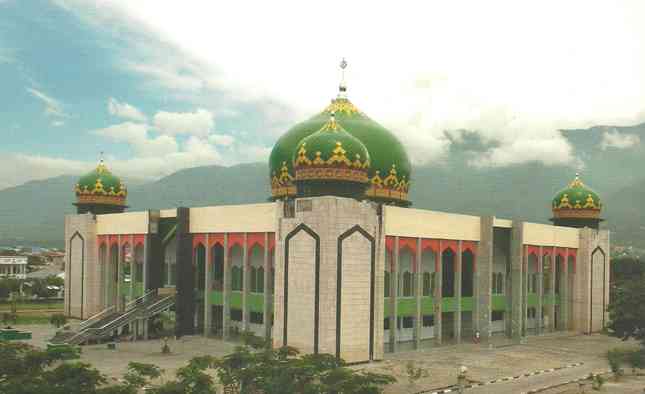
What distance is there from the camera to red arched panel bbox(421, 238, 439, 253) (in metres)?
38.3

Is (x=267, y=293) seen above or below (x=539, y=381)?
above

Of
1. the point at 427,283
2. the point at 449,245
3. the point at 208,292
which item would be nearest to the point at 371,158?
the point at 449,245

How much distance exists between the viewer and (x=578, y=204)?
51.0 m

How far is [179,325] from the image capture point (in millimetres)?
41438

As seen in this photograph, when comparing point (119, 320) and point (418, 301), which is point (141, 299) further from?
point (418, 301)

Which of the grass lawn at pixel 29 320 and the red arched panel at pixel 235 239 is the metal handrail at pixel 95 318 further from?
the red arched panel at pixel 235 239

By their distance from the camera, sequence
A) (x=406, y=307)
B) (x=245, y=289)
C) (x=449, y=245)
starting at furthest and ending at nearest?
(x=449, y=245) → (x=245, y=289) → (x=406, y=307)

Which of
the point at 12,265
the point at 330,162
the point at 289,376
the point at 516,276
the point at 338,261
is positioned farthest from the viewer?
the point at 12,265

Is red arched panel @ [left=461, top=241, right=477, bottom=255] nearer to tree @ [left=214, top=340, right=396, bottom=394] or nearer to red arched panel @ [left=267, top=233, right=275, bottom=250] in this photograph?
red arched panel @ [left=267, top=233, right=275, bottom=250]

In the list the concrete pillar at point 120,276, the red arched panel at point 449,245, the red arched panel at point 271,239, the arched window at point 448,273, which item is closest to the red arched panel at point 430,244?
the red arched panel at point 449,245

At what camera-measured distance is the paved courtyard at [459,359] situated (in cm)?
2989

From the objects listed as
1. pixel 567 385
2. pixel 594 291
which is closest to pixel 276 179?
pixel 567 385

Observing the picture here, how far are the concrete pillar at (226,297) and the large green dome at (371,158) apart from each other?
5490mm

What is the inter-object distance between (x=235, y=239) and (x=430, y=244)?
11152mm
